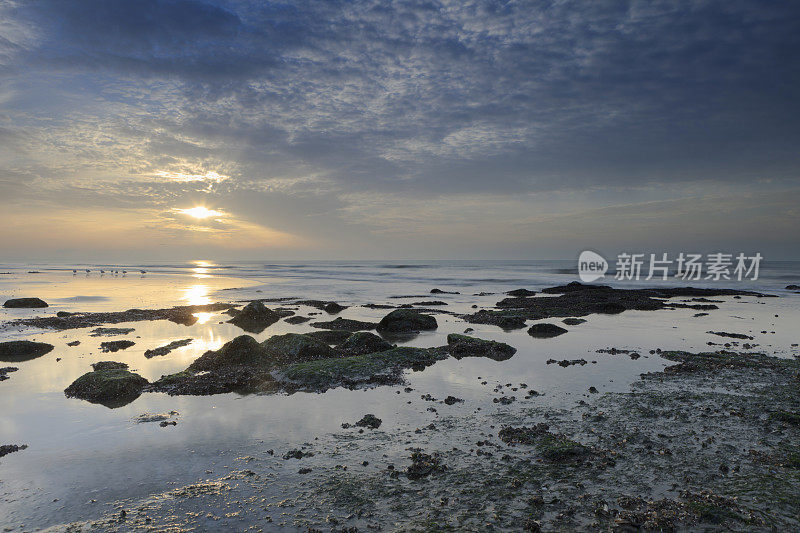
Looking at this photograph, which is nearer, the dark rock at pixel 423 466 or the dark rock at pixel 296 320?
the dark rock at pixel 423 466

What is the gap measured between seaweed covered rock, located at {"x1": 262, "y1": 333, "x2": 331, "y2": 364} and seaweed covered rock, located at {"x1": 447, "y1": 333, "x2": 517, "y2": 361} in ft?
25.0

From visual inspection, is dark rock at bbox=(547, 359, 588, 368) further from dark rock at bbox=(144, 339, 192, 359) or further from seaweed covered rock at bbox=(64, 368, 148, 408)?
dark rock at bbox=(144, 339, 192, 359)

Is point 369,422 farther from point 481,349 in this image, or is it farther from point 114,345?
point 114,345

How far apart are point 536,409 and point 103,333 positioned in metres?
31.5

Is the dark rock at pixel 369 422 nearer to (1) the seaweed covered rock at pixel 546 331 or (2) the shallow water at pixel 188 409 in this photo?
(2) the shallow water at pixel 188 409

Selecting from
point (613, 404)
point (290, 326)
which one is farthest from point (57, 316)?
point (613, 404)

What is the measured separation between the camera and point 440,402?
1586cm

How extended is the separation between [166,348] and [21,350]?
8.07m

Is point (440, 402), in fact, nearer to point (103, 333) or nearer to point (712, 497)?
point (712, 497)

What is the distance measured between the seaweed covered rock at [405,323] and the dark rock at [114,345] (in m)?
17.5

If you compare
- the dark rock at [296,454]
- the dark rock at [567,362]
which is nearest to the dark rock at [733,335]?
the dark rock at [567,362]

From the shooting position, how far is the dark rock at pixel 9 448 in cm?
1183

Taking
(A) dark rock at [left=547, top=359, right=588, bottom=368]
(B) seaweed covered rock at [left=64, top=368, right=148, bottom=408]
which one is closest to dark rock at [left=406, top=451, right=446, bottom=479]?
(A) dark rock at [left=547, top=359, right=588, bottom=368]

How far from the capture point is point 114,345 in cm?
2600
